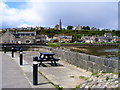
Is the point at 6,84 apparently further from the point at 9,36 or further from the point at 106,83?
the point at 9,36

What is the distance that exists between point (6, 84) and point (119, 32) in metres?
4.77

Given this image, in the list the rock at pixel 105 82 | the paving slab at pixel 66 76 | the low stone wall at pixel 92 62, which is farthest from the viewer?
the low stone wall at pixel 92 62

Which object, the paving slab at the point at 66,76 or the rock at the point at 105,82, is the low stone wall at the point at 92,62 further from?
the rock at the point at 105,82

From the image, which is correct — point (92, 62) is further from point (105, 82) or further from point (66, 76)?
point (105, 82)

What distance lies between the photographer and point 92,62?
10.5 m

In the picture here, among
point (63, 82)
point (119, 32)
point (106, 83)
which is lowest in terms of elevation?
point (63, 82)

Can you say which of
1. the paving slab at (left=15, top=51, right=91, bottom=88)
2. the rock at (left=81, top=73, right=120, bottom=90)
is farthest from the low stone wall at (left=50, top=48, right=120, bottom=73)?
the rock at (left=81, top=73, right=120, bottom=90)

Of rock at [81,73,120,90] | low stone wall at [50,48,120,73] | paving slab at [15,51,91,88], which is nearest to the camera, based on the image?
rock at [81,73,120,90]

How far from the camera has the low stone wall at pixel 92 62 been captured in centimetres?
852

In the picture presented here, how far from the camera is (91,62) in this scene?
420 inches

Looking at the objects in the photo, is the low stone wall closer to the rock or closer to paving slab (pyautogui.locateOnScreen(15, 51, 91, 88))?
paving slab (pyautogui.locateOnScreen(15, 51, 91, 88))

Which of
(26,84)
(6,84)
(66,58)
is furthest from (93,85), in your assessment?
(66,58)

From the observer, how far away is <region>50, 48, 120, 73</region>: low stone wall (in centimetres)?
852

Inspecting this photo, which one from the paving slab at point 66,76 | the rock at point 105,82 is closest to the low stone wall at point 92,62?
the paving slab at point 66,76
